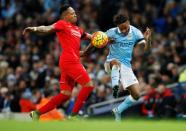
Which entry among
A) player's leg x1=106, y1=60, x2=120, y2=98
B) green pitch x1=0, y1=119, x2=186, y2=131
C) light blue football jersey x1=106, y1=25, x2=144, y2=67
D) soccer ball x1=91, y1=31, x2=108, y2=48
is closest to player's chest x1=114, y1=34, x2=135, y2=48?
light blue football jersey x1=106, y1=25, x2=144, y2=67

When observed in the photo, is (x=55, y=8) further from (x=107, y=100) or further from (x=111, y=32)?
(x=111, y=32)

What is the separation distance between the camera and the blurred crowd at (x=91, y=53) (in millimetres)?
→ 24750

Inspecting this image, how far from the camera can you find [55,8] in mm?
31188

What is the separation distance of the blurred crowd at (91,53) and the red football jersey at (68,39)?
5311 millimetres

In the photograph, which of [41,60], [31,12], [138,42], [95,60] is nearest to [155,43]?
[95,60]

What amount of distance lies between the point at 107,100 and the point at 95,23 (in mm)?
5345

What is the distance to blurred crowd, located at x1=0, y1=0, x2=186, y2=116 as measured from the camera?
24750 mm

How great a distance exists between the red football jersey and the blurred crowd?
5.31 m

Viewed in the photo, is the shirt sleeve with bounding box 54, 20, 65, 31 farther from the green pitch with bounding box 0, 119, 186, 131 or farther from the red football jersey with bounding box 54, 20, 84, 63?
the green pitch with bounding box 0, 119, 186, 131

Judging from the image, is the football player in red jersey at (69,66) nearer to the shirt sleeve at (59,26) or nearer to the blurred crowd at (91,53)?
the shirt sleeve at (59,26)

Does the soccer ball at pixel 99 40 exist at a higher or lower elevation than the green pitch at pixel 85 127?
higher

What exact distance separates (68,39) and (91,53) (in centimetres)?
967

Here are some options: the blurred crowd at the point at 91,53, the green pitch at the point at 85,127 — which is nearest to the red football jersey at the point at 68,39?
the green pitch at the point at 85,127

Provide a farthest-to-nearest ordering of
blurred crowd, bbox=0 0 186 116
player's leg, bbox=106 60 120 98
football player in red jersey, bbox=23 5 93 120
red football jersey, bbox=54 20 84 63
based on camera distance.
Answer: blurred crowd, bbox=0 0 186 116
player's leg, bbox=106 60 120 98
red football jersey, bbox=54 20 84 63
football player in red jersey, bbox=23 5 93 120
